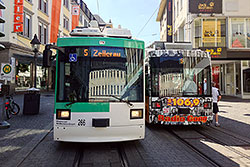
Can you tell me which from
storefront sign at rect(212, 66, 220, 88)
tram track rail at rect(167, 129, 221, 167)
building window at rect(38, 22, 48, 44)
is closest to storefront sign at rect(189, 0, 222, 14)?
storefront sign at rect(212, 66, 220, 88)

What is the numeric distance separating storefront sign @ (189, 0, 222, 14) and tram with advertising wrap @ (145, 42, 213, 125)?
1447 cm

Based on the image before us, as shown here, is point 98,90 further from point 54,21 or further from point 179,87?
point 54,21

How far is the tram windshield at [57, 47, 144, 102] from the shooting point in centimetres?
473

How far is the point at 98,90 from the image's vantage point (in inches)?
187

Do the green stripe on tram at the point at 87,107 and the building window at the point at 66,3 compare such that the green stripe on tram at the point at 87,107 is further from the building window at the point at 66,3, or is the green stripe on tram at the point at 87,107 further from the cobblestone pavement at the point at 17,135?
the building window at the point at 66,3

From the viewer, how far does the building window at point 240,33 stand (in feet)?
64.7

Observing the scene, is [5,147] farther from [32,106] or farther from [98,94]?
[32,106]

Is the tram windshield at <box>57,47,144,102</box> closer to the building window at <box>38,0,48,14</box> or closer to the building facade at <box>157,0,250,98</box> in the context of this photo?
the building facade at <box>157,0,250,98</box>

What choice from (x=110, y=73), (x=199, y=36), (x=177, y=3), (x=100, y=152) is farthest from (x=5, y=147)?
(x=177, y=3)

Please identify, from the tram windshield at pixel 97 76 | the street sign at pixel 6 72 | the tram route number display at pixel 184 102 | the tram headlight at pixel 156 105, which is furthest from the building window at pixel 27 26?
the tram route number display at pixel 184 102

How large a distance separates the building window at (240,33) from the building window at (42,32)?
19969 millimetres

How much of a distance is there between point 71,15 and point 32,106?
26291 mm

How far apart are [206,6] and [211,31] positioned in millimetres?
2407

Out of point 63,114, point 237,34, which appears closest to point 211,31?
point 237,34
